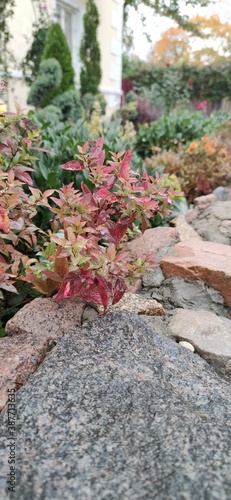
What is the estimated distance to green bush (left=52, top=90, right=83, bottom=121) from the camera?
275 inches

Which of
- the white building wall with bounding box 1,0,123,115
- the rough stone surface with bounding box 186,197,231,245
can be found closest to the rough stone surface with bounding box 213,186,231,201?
the rough stone surface with bounding box 186,197,231,245

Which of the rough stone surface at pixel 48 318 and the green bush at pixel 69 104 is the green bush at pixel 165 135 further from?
the rough stone surface at pixel 48 318

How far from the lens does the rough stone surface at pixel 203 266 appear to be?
1.97 m

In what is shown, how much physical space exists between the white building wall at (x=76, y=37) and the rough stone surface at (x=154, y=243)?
5671 millimetres

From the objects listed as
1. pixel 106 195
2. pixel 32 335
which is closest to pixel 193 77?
pixel 106 195

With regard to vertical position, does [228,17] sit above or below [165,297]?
above

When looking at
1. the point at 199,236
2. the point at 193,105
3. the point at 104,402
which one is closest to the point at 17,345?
the point at 104,402

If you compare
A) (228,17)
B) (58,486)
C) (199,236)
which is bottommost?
(199,236)

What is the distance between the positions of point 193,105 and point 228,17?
9.61 m

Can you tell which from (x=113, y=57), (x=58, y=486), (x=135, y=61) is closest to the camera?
(x=58, y=486)

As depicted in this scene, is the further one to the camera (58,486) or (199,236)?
(199,236)

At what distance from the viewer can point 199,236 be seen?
3100 mm

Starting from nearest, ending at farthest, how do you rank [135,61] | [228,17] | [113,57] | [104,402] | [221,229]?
[104,402]
[221,229]
[113,57]
[135,61]
[228,17]

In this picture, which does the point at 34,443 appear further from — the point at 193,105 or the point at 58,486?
the point at 193,105
